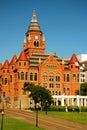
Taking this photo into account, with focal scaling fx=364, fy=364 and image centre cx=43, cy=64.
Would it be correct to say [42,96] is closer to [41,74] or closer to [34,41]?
[41,74]

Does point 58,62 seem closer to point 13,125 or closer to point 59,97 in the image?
point 59,97

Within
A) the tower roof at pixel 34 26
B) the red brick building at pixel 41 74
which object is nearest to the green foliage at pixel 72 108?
the red brick building at pixel 41 74

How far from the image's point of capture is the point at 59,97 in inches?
4906

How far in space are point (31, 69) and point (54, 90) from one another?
11.9 meters

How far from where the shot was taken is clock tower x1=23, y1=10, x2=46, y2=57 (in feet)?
486

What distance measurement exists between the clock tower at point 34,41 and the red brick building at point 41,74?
677 cm

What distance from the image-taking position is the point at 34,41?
149250 mm

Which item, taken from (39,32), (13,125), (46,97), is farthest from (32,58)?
(13,125)

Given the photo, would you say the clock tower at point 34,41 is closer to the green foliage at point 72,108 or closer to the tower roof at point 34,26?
the tower roof at point 34,26

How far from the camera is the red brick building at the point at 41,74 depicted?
13075 centimetres

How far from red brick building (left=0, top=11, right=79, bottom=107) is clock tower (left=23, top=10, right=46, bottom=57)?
6.77m

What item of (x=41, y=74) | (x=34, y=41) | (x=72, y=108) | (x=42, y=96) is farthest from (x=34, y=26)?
(x=72, y=108)

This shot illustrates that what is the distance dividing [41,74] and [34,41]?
20.7m

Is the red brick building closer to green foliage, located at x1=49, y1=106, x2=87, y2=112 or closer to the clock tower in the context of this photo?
the clock tower
